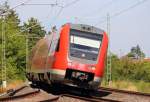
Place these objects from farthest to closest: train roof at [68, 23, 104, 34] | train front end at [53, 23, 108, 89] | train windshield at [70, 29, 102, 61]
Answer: train roof at [68, 23, 104, 34], train windshield at [70, 29, 102, 61], train front end at [53, 23, 108, 89]

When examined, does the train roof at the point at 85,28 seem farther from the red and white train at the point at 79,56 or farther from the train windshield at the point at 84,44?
the train windshield at the point at 84,44

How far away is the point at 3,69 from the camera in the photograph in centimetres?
4819

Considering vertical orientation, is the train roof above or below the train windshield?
above

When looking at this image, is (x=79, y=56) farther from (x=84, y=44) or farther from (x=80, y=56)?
(x=84, y=44)

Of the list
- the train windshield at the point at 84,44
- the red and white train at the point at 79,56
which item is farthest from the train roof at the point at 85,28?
the train windshield at the point at 84,44

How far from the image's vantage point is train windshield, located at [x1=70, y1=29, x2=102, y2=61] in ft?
72.9

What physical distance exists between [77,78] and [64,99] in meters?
2.21

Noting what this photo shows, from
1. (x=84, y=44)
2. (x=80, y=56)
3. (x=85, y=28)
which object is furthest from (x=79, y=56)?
(x=85, y=28)

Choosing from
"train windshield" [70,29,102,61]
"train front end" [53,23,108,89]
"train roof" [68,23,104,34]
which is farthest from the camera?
"train roof" [68,23,104,34]

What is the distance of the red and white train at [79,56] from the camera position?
21891 mm

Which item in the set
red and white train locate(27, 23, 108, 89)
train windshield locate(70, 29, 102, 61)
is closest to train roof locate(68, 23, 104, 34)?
red and white train locate(27, 23, 108, 89)

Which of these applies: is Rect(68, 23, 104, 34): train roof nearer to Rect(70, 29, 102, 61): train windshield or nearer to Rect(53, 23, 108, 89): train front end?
Rect(53, 23, 108, 89): train front end

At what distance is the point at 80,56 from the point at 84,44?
2.09 ft

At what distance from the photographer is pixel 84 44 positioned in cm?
2248
